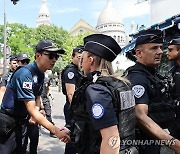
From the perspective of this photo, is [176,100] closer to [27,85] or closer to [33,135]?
[27,85]

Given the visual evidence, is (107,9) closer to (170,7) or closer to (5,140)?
(170,7)

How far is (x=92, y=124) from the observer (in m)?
1.92

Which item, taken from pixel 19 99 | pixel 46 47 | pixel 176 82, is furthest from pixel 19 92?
pixel 176 82

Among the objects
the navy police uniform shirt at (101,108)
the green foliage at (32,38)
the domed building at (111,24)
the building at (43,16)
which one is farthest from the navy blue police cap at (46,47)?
the building at (43,16)

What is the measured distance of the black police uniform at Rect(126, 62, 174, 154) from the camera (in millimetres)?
2381

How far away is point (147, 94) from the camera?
94.6 inches

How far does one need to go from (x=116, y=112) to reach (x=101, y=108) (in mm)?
147

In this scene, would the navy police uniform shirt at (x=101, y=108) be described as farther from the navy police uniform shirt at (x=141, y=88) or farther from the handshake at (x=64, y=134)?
the handshake at (x=64, y=134)

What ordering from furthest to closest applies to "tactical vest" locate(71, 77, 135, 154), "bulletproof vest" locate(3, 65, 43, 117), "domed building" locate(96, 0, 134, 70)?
1. "domed building" locate(96, 0, 134, 70)
2. "bulletproof vest" locate(3, 65, 43, 117)
3. "tactical vest" locate(71, 77, 135, 154)

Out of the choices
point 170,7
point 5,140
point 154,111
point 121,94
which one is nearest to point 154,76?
point 154,111

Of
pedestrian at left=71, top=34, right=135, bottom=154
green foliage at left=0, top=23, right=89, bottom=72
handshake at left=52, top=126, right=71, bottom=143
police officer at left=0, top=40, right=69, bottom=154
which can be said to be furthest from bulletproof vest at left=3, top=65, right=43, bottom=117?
green foliage at left=0, top=23, right=89, bottom=72

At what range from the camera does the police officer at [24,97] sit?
286cm

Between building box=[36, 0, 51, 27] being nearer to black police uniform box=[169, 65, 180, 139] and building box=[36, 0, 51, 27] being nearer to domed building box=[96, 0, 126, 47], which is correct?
domed building box=[96, 0, 126, 47]

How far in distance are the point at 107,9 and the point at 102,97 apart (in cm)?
9920
